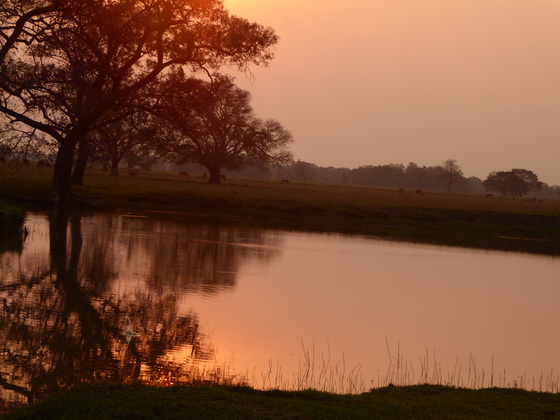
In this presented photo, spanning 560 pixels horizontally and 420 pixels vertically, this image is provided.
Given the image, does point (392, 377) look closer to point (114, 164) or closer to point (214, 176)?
point (114, 164)

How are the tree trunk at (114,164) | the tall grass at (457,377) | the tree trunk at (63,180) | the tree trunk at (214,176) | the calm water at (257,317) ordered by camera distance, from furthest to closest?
the tree trunk at (214,176)
the tree trunk at (114,164)
the tree trunk at (63,180)
the tall grass at (457,377)
the calm water at (257,317)

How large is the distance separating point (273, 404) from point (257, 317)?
8.05 m

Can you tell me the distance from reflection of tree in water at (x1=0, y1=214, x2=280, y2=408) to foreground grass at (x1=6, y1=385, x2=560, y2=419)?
4.87 feet

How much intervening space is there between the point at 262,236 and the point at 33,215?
1118 cm

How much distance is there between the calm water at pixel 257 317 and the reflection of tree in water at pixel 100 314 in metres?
0.05

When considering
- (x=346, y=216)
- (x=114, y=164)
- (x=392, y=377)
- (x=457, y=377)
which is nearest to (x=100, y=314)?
(x=392, y=377)

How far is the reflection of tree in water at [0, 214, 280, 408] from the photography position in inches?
459

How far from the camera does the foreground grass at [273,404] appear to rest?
8.84 m

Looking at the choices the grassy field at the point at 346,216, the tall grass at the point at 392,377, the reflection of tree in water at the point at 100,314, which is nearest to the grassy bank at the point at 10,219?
the reflection of tree in water at the point at 100,314

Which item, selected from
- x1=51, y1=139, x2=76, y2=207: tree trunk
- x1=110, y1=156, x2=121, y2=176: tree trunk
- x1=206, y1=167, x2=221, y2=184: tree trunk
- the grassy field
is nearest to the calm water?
x1=51, y1=139, x2=76, y2=207: tree trunk

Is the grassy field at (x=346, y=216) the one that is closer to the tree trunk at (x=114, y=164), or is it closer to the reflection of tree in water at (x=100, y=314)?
the reflection of tree in water at (x=100, y=314)

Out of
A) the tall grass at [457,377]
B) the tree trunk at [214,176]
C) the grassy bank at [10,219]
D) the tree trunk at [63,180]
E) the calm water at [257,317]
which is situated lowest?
the tall grass at [457,377]

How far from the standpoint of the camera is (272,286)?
74.1 ft

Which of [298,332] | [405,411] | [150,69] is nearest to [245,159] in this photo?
[150,69]
